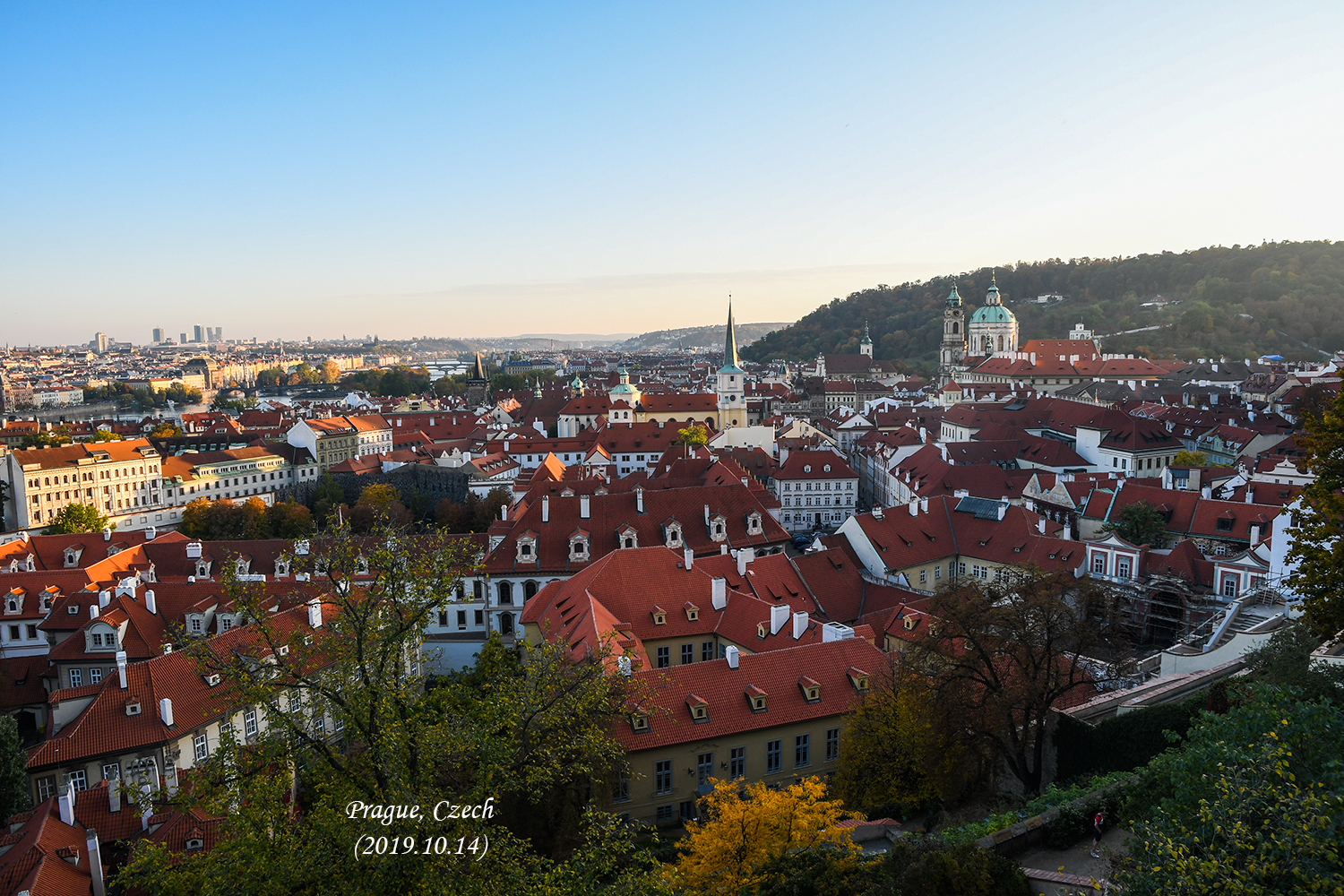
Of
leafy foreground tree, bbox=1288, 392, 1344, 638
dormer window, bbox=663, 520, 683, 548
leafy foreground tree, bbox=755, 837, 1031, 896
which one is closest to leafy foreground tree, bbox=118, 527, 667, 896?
leafy foreground tree, bbox=755, 837, 1031, 896

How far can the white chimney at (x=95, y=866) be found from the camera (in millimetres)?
18139

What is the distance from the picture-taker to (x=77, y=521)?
61.3 metres

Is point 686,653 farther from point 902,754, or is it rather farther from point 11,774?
point 11,774

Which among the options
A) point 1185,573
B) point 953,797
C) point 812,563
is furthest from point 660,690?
point 1185,573

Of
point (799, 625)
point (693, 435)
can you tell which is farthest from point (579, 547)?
point (693, 435)

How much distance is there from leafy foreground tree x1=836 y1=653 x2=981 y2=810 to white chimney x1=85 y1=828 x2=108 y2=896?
17.0 m

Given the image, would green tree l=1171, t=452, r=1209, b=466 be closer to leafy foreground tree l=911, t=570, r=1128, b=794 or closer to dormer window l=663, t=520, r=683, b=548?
dormer window l=663, t=520, r=683, b=548

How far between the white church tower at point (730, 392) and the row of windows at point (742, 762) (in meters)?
71.2

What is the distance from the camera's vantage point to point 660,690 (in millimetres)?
22906

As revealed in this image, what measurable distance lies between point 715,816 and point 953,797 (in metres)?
7.11

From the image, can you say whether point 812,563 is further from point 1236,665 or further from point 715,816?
point 715,816

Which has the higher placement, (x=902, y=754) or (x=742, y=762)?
(x=902, y=754)

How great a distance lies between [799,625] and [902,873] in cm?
1525

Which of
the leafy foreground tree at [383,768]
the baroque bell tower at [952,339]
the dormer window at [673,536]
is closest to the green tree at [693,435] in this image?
the dormer window at [673,536]
